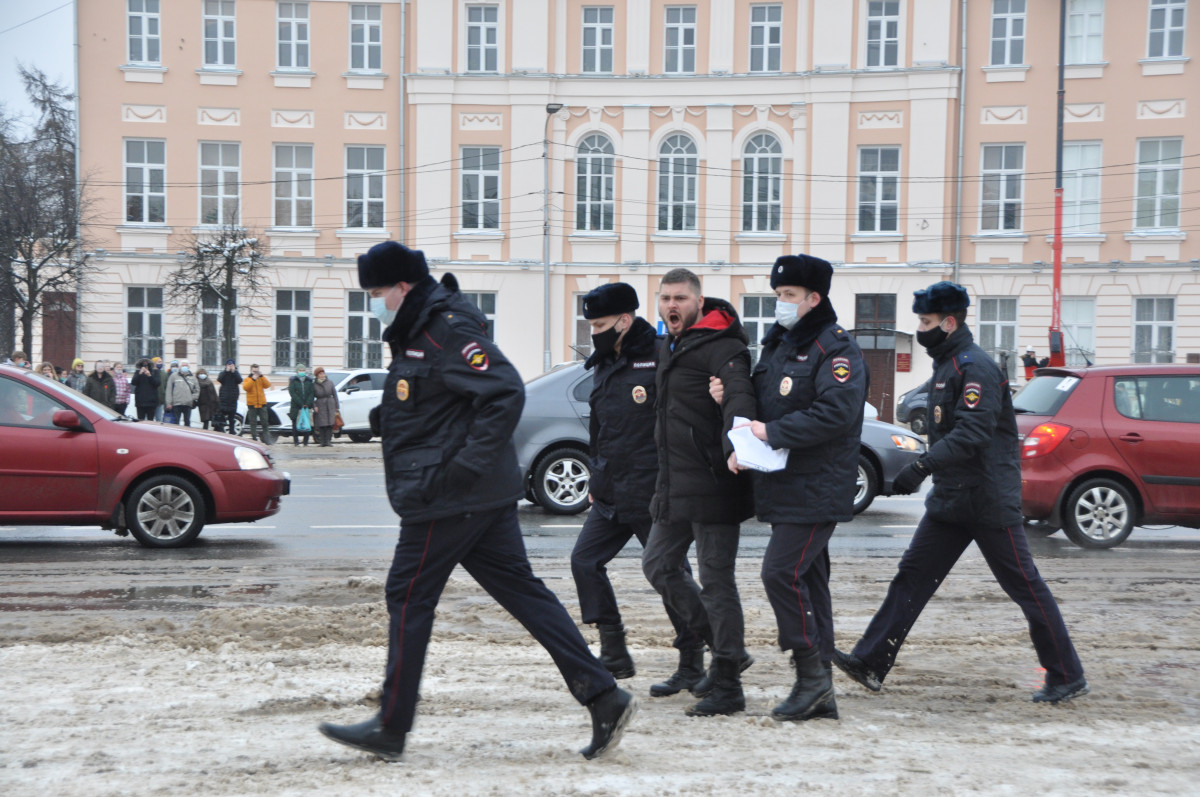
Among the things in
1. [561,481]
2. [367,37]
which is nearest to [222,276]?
[367,37]

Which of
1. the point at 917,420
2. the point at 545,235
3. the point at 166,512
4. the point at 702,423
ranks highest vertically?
the point at 545,235

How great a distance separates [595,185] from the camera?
36219 mm

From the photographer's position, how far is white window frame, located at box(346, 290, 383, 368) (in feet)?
118

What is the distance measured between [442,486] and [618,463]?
1442mm

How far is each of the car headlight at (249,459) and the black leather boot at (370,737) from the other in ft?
21.6

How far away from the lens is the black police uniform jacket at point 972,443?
529 cm

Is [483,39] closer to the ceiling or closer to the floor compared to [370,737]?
closer to the ceiling

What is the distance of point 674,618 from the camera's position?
565 cm

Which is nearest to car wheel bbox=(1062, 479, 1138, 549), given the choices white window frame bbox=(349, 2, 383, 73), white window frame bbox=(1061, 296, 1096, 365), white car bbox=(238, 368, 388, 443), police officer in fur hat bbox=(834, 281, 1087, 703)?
police officer in fur hat bbox=(834, 281, 1087, 703)

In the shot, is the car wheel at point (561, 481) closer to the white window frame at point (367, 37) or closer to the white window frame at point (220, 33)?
the white window frame at point (367, 37)

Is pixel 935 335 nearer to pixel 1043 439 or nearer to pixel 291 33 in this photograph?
pixel 1043 439

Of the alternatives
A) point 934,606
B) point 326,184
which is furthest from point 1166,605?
point 326,184

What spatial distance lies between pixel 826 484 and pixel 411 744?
1.91 metres

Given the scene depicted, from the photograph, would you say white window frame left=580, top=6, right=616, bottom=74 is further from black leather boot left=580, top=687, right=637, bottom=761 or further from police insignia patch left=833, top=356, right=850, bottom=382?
black leather boot left=580, top=687, right=637, bottom=761
